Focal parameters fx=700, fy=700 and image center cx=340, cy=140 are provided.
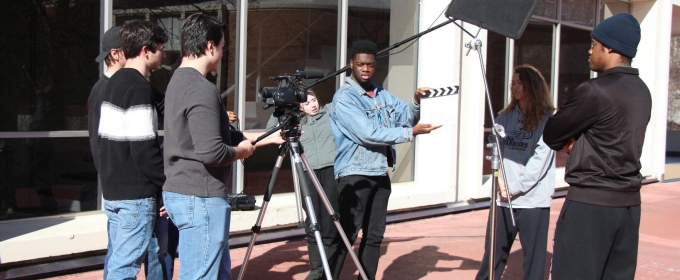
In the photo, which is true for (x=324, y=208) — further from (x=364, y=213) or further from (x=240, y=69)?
(x=240, y=69)

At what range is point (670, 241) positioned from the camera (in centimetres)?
826

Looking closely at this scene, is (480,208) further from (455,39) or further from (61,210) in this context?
(61,210)

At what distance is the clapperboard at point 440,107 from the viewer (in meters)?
4.08

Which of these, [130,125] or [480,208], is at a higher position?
[130,125]

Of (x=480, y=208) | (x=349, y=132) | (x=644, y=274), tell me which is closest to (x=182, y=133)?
(x=349, y=132)

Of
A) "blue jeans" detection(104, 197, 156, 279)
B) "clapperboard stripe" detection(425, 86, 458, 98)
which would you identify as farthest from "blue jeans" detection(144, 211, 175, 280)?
"clapperboard stripe" detection(425, 86, 458, 98)

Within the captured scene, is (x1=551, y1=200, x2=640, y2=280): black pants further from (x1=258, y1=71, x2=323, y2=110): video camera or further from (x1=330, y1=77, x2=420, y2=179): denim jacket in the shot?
(x1=258, y1=71, x2=323, y2=110): video camera

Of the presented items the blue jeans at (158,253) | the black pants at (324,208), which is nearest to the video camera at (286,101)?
the blue jeans at (158,253)

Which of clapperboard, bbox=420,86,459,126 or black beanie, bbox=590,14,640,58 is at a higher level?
black beanie, bbox=590,14,640,58

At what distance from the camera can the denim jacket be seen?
4.62 meters

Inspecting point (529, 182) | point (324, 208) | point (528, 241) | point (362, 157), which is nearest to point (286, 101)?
point (362, 157)

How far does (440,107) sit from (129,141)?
5.83 feet

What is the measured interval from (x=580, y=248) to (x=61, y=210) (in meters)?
4.71

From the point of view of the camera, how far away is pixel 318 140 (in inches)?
223
